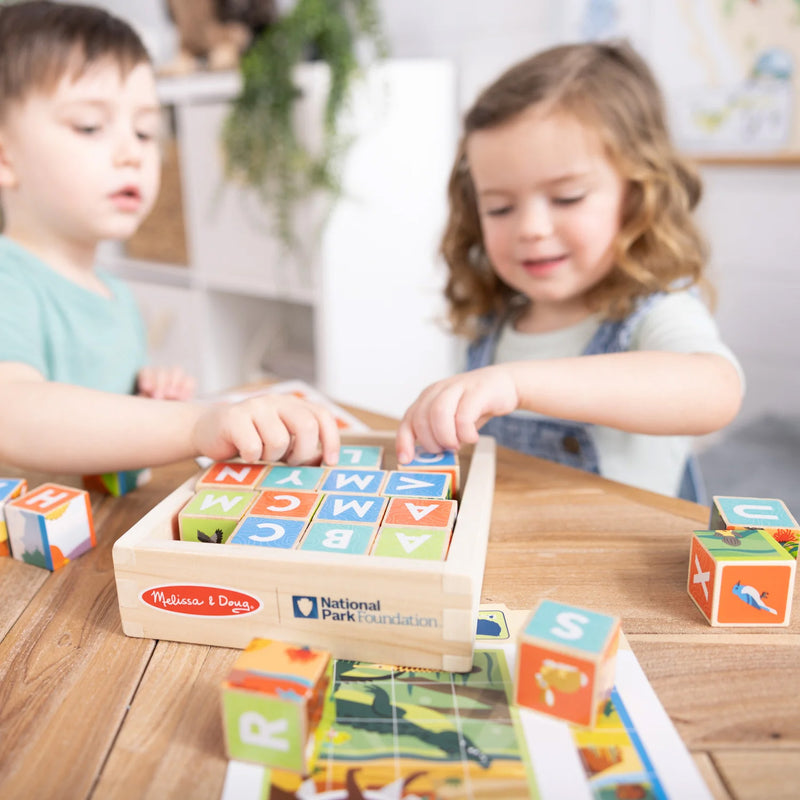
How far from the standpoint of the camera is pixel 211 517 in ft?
1.78

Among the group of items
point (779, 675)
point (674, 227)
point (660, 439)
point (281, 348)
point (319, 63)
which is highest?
point (319, 63)

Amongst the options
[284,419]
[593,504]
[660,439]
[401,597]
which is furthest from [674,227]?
[401,597]

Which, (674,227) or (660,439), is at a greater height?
(674,227)

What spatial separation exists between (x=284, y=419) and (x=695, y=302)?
2.04 feet

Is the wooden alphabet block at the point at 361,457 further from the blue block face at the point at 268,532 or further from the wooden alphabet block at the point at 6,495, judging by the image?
the wooden alphabet block at the point at 6,495

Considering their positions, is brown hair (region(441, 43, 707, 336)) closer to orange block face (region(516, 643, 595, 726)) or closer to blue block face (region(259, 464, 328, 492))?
blue block face (region(259, 464, 328, 492))

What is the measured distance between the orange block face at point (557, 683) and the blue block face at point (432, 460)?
22 centimetres

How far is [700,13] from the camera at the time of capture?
1.48m

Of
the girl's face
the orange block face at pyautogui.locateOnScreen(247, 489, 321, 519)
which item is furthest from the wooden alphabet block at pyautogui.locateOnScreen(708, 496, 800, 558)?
the girl's face

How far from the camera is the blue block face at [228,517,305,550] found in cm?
50

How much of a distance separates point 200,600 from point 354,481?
0.16 m

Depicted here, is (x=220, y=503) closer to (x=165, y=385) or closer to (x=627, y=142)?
(x=165, y=385)

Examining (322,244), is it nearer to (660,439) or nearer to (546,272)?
(546,272)

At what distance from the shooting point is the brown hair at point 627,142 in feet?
3.10
